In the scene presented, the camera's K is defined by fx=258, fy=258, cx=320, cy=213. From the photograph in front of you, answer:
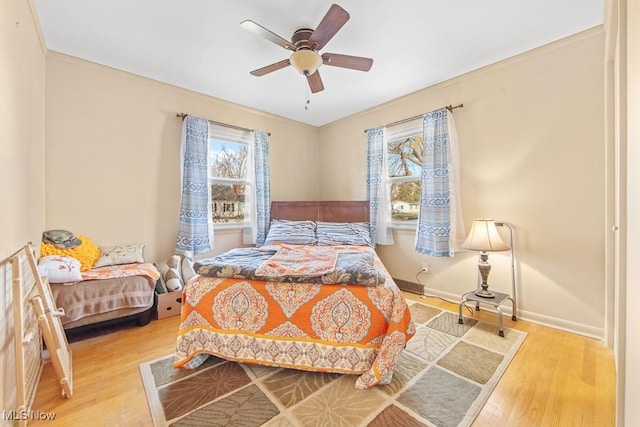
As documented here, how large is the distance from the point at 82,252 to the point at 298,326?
2172 millimetres

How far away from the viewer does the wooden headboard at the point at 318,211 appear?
11.7 feet

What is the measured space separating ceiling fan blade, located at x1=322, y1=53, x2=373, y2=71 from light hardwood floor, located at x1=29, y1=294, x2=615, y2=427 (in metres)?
2.42

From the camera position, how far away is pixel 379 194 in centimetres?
356

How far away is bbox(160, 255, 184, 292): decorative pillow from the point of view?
2658 mm

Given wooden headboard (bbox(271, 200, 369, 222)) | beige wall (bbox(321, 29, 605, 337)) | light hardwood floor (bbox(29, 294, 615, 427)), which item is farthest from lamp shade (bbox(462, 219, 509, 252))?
wooden headboard (bbox(271, 200, 369, 222))

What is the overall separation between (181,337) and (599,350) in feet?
10.1

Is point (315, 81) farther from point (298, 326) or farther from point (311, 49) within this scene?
point (298, 326)

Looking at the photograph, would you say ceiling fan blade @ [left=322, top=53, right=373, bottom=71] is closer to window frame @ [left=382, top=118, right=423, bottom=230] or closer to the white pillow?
window frame @ [left=382, top=118, right=423, bottom=230]

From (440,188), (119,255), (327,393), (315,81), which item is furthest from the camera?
(440,188)

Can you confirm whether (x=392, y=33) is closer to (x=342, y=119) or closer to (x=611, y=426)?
(x=342, y=119)

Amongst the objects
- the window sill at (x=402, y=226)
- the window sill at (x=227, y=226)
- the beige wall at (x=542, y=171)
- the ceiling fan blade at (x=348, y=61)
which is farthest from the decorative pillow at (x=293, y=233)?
the ceiling fan blade at (x=348, y=61)

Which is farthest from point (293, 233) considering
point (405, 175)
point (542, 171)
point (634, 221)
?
point (634, 221)

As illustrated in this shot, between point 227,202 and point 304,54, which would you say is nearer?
point 304,54

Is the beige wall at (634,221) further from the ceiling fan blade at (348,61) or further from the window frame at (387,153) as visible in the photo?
the window frame at (387,153)
